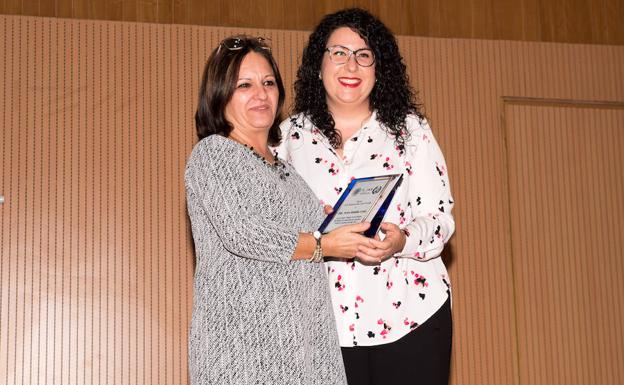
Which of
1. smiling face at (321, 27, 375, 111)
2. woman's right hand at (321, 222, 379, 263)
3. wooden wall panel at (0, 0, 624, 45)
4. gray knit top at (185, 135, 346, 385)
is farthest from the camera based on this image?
wooden wall panel at (0, 0, 624, 45)

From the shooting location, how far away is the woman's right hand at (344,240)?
2.22 m

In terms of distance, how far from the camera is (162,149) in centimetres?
456

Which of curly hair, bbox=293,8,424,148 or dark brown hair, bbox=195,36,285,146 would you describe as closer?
dark brown hair, bbox=195,36,285,146

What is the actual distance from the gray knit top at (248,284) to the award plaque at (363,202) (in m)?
0.11

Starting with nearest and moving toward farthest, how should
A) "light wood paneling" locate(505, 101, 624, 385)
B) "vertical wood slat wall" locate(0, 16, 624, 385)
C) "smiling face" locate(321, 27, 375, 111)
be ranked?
"smiling face" locate(321, 27, 375, 111), "vertical wood slat wall" locate(0, 16, 624, 385), "light wood paneling" locate(505, 101, 624, 385)

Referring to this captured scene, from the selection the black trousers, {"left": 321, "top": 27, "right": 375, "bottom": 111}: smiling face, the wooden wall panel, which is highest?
the wooden wall panel

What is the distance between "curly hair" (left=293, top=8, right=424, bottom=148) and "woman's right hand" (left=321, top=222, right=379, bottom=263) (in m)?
0.52

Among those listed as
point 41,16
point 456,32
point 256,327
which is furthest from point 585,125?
point 256,327

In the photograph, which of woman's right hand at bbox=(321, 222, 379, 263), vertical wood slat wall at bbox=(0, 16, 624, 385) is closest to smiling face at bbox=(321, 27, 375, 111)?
woman's right hand at bbox=(321, 222, 379, 263)

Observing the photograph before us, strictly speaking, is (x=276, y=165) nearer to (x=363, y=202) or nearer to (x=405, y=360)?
(x=363, y=202)

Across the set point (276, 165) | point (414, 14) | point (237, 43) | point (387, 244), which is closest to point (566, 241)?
point (414, 14)

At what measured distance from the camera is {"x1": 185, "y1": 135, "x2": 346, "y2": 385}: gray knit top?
6.94ft

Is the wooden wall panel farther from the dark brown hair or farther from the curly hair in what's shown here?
the dark brown hair

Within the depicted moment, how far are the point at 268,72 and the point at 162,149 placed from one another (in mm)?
2268
